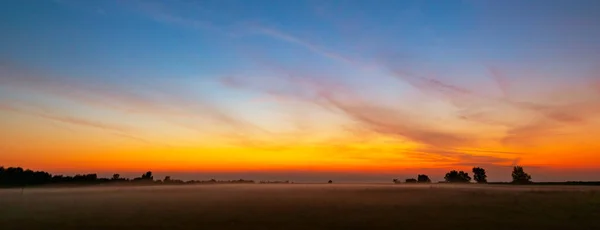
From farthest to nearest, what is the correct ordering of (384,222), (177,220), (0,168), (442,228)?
(0,168) < (177,220) < (384,222) < (442,228)

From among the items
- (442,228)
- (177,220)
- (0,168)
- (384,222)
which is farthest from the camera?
(0,168)

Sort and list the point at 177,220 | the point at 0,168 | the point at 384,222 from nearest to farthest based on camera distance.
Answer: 1. the point at 384,222
2. the point at 177,220
3. the point at 0,168

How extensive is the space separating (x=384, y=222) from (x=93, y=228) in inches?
693

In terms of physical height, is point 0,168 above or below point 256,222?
above

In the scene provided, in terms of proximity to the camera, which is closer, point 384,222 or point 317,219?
point 384,222

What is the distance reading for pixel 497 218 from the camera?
28.7 meters

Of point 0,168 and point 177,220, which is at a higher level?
point 0,168

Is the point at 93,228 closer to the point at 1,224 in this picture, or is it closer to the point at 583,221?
the point at 1,224

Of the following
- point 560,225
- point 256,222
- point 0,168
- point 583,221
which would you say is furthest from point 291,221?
point 0,168

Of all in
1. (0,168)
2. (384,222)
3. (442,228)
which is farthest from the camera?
(0,168)

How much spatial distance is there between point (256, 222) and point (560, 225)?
18459 millimetres

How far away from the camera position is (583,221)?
87.5 ft

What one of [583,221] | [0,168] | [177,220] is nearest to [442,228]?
[583,221]

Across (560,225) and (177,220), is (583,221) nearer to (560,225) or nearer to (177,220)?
(560,225)
